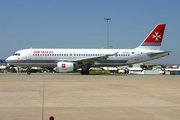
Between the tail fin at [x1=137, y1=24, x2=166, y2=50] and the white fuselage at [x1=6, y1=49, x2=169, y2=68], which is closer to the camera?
the white fuselage at [x1=6, y1=49, x2=169, y2=68]

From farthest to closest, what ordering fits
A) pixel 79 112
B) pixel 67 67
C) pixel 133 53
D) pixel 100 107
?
pixel 133 53 < pixel 67 67 < pixel 100 107 < pixel 79 112

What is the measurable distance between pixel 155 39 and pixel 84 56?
1068cm

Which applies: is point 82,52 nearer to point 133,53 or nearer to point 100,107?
point 133,53

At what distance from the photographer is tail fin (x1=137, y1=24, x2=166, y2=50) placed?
1254 inches

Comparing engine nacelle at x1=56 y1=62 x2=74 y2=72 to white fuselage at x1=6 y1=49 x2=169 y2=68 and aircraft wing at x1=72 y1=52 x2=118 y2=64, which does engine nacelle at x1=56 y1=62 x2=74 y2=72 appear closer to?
white fuselage at x1=6 y1=49 x2=169 y2=68

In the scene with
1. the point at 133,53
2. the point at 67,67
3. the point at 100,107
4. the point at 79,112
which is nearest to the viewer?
the point at 79,112

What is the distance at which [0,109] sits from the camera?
7.06 meters

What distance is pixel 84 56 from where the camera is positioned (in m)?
30.2

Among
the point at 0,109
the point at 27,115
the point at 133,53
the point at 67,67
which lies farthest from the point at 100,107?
the point at 133,53

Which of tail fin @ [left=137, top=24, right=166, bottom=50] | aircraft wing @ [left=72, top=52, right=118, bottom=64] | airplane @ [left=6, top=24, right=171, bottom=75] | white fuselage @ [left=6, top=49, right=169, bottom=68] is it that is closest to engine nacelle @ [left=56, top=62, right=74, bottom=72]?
airplane @ [left=6, top=24, right=171, bottom=75]

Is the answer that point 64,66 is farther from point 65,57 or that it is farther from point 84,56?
point 84,56

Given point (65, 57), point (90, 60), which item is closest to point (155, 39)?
→ point (90, 60)

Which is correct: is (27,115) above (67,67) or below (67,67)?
below

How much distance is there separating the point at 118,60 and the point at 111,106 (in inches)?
923
